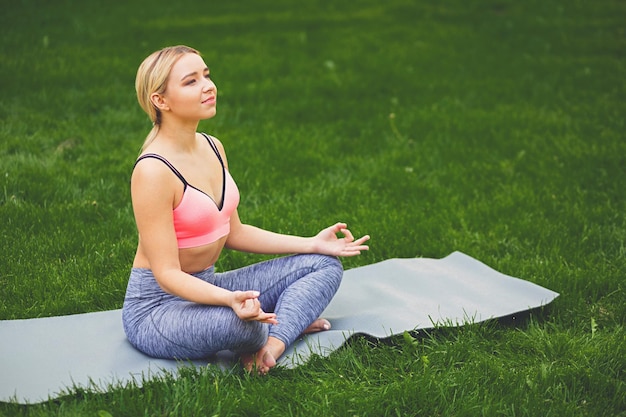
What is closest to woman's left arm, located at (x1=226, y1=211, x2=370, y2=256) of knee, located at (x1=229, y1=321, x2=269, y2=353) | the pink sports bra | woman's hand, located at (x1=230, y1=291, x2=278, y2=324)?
the pink sports bra

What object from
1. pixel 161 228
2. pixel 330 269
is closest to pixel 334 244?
pixel 330 269

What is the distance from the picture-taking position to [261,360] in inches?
106

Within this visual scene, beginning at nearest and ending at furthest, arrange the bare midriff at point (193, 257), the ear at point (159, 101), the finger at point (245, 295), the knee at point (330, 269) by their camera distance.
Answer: the finger at point (245, 295) < the ear at point (159, 101) < the bare midriff at point (193, 257) < the knee at point (330, 269)

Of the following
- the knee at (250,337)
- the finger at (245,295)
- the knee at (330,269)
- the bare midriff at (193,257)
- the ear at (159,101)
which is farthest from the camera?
the knee at (330,269)

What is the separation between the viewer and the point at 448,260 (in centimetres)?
380

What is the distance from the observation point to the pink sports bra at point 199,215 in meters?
2.68

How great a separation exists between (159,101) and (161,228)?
0.45 meters

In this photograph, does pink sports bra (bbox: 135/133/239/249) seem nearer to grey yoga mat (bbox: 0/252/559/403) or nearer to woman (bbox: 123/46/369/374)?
woman (bbox: 123/46/369/374)

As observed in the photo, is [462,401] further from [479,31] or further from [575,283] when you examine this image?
[479,31]

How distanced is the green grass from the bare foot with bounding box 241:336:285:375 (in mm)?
49

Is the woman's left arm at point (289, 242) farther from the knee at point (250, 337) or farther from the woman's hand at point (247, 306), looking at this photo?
the woman's hand at point (247, 306)

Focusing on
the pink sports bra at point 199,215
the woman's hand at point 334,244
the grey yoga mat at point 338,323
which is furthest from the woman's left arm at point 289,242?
the grey yoga mat at point 338,323

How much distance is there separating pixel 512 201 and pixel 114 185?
2.39 metres

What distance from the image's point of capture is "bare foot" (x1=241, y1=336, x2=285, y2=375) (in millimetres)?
2674
